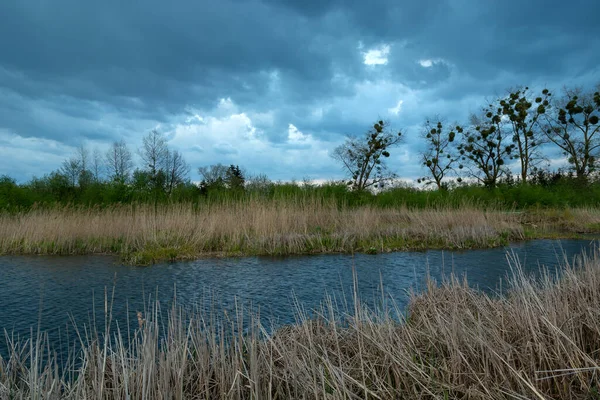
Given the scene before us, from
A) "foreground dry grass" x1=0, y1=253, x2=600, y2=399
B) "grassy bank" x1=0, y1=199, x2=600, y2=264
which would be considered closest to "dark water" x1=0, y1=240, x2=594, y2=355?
"grassy bank" x1=0, y1=199, x2=600, y2=264

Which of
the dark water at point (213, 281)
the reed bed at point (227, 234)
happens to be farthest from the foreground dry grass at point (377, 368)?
the reed bed at point (227, 234)

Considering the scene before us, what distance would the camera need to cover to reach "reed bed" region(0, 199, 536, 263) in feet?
43.8

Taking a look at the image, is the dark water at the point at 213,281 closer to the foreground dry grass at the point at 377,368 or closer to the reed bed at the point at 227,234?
the reed bed at the point at 227,234

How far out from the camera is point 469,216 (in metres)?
17.6

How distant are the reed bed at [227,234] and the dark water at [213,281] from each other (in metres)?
0.99

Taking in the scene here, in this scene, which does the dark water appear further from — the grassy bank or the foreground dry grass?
the foreground dry grass

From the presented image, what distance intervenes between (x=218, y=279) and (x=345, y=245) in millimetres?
5551

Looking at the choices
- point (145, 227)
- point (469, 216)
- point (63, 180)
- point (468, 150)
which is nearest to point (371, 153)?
point (468, 150)

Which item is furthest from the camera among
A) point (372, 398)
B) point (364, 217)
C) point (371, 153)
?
point (371, 153)

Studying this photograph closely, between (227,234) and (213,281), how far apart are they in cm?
518

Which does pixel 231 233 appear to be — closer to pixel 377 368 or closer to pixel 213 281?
pixel 213 281

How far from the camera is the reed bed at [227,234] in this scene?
43.8 feet

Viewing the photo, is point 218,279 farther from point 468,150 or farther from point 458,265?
point 468,150

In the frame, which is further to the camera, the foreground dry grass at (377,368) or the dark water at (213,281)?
the dark water at (213,281)
